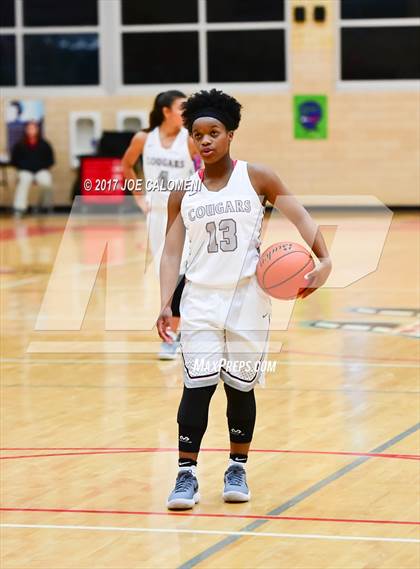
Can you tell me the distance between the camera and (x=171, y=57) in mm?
23344

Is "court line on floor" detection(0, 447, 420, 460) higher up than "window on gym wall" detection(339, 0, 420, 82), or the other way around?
"window on gym wall" detection(339, 0, 420, 82)

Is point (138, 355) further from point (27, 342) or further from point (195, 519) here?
point (195, 519)

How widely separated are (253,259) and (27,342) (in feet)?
16.4

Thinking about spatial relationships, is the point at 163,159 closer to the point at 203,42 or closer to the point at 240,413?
the point at 240,413

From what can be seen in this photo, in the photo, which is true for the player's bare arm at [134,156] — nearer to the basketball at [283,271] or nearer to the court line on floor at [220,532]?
the basketball at [283,271]

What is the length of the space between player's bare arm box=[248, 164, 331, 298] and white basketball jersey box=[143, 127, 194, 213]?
3.96m

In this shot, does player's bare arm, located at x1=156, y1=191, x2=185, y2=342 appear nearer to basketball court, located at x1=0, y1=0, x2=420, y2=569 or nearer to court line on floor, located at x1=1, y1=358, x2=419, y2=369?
basketball court, located at x1=0, y1=0, x2=420, y2=569

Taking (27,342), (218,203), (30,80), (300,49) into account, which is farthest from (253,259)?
(30,80)

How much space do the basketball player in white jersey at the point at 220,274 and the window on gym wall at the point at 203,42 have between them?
17.2 meters

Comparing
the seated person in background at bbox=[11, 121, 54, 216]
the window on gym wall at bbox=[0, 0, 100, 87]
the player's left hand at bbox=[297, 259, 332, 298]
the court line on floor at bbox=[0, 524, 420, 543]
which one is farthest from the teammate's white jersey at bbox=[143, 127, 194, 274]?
the window on gym wall at bbox=[0, 0, 100, 87]

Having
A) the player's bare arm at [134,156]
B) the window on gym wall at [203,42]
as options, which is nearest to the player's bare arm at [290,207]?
the player's bare arm at [134,156]

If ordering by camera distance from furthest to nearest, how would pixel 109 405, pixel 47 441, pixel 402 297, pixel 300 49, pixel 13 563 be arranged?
pixel 300 49 → pixel 402 297 → pixel 109 405 → pixel 47 441 → pixel 13 563

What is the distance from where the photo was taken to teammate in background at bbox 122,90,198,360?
9.80 metres

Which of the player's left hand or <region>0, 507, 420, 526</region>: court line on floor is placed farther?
the player's left hand
